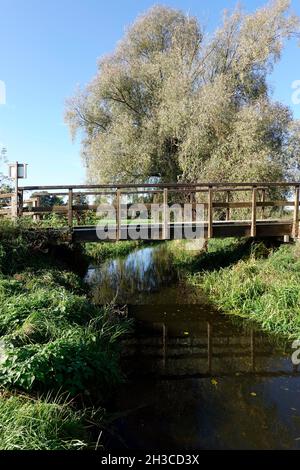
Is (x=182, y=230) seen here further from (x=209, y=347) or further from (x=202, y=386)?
(x=202, y=386)

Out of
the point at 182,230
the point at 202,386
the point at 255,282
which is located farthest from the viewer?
the point at 182,230

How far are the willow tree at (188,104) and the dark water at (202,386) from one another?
376 inches

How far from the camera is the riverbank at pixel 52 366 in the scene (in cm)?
361

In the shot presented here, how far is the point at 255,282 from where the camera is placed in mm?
9109

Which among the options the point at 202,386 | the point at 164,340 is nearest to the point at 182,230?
the point at 164,340

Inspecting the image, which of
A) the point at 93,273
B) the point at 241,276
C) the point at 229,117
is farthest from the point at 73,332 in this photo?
the point at 229,117

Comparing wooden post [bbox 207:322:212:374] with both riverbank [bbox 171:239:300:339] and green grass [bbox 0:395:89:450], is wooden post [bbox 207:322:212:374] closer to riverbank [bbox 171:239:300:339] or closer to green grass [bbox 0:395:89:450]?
riverbank [bbox 171:239:300:339]

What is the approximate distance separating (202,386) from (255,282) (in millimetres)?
4233

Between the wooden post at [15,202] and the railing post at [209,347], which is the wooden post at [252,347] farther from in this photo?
the wooden post at [15,202]

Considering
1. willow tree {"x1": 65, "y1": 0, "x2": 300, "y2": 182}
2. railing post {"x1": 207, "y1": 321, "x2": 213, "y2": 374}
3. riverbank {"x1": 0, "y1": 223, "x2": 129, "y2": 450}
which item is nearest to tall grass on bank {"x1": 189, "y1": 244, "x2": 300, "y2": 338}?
railing post {"x1": 207, "y1": 321, "x2": 213, "y2": 374}

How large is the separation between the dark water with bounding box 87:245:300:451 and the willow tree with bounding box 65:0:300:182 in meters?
9.56

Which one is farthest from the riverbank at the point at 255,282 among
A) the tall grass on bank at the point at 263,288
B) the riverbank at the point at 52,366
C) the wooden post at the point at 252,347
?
the riverbank at the point at 52,366

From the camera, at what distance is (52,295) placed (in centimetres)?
657

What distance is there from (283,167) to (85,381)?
580 inches
